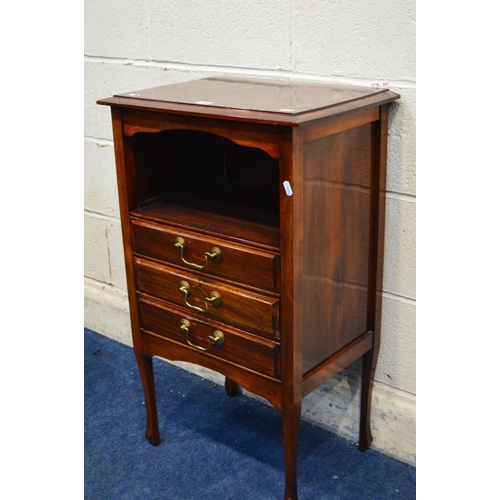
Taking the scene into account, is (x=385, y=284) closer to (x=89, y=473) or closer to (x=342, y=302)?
(x=342, y=302)

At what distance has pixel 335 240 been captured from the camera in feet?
5.36

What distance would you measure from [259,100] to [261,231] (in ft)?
0.98

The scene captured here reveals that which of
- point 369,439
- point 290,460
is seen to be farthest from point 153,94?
point 369,439

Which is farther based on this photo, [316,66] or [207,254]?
[316,66]

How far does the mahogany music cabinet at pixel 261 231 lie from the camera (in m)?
1.49

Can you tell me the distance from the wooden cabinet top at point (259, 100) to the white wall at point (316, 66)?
0.07 metres

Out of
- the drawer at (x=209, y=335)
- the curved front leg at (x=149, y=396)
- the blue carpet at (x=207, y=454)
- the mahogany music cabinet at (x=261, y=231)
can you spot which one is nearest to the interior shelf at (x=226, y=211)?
the mahogany music cabinet at (x=261, y=231)

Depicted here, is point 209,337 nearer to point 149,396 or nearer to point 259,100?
point 149,396

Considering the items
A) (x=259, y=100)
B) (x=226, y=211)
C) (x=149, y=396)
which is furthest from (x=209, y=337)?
(x=259, y=100)

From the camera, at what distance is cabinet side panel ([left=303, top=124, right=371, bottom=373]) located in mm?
1526

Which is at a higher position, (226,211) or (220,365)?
(226,211)

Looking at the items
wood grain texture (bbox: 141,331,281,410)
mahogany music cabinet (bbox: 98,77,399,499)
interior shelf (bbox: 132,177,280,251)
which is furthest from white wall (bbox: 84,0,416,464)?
wood grain texture (bbox: 141,331,281,410)

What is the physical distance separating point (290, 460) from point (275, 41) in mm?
1095

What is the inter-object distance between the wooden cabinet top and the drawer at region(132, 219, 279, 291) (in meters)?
0.30
